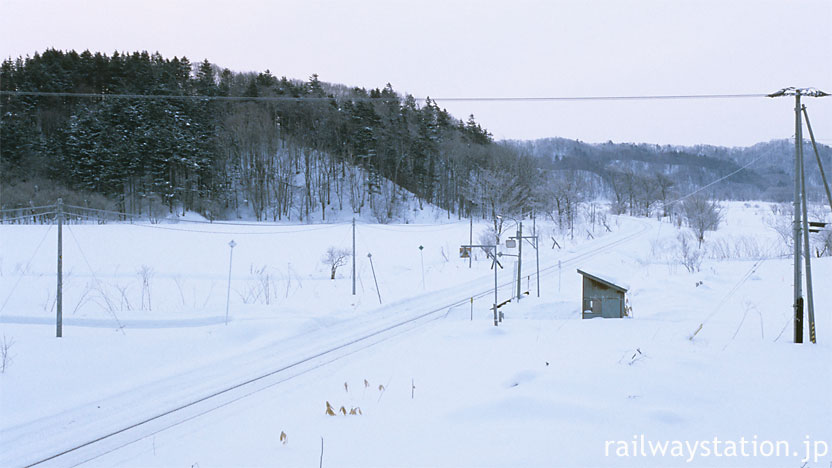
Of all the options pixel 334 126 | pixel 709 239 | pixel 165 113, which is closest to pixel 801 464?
pixel 709 239

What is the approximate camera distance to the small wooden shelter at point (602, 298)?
47.3 feet

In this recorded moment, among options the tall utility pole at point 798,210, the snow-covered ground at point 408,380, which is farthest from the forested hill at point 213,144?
the tall utility pole at point 798,210

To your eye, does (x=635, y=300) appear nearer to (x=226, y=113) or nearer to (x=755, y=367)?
(x=755, y=367)

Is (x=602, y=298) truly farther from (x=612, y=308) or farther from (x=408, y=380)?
(x=408, y=380)

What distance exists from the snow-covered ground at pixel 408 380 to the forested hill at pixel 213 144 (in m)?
31.7

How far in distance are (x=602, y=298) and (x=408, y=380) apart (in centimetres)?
907

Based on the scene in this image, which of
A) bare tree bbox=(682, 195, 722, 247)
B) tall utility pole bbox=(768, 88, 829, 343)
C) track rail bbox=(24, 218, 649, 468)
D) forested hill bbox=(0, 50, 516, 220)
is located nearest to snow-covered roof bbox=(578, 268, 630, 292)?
tall utility pole bbox=(768, 88, 829, 343)

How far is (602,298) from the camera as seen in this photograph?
48.1ft

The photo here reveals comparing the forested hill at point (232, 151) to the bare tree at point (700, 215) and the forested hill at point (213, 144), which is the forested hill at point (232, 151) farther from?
the bare tree at point (700, 215)

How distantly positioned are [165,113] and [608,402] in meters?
55.2

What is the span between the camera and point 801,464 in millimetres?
4395

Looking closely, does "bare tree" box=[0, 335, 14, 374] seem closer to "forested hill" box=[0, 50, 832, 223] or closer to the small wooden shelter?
the small wooden shelter

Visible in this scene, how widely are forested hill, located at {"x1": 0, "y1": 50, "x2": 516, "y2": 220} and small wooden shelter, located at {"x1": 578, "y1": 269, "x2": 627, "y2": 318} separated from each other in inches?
1540

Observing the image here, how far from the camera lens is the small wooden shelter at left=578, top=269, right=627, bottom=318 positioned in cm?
1441
